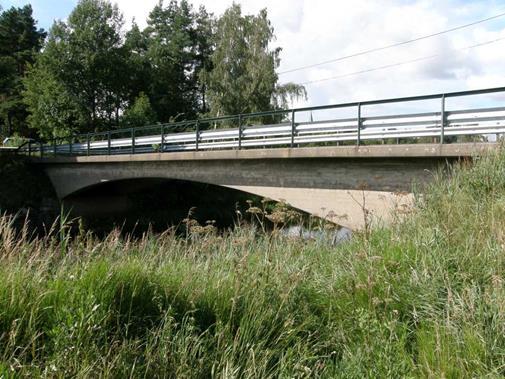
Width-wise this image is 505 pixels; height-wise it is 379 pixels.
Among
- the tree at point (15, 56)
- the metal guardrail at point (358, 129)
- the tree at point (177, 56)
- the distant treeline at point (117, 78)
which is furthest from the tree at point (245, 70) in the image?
the tree at point (15, 56)

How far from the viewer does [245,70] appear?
33.7 meters

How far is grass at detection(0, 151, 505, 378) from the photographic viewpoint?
273cm

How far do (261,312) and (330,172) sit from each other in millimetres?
8469

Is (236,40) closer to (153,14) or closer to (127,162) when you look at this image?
(127,162)

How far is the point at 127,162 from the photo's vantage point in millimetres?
20578

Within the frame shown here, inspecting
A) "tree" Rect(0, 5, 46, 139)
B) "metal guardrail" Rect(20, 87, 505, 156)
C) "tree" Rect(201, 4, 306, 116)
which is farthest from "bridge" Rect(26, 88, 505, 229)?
"tree" Rect(0, 5, 46, 139)

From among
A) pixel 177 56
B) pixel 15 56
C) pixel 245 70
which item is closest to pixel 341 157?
pixel 245 70

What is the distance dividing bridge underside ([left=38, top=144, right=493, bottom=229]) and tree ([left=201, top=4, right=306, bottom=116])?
16105 mm

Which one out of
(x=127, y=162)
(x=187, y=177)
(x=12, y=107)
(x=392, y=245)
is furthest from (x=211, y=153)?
(x=12, y=107)

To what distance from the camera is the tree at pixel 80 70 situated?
3562 cm

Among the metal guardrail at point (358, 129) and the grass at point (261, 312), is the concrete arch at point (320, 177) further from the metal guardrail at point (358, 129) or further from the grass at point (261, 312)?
the grass at point (261, 312)

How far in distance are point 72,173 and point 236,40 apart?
1554cm

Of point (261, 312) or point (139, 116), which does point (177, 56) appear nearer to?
point (139, 116)

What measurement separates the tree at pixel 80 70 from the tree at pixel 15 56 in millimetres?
9316
